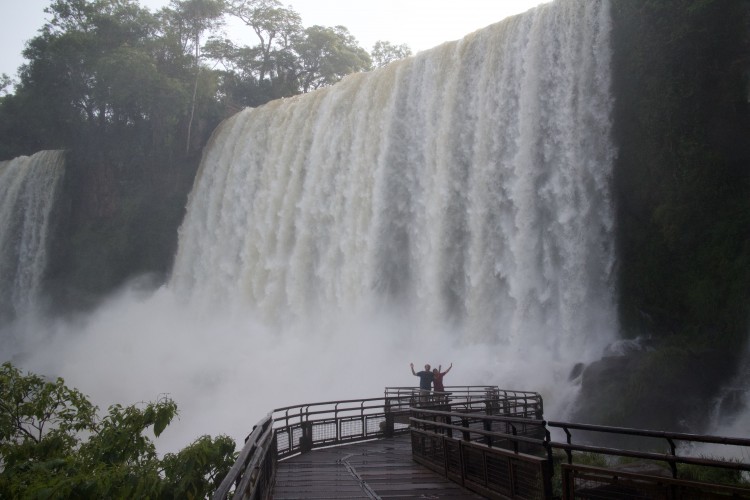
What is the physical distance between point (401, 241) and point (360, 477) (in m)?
19.2

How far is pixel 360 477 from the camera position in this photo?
9062 millimetres

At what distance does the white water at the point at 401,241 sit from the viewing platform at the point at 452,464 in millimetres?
8086

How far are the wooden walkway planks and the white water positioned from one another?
9.18 m

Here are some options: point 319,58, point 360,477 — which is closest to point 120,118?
point 319,58

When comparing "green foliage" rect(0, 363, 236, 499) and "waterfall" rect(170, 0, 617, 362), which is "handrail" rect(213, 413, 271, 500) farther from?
"waterfall" rect(170, 0, 617, 362)

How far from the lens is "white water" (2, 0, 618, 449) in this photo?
71.9 ft

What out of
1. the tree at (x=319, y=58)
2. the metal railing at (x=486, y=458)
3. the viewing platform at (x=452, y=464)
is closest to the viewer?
the viewing platform at (x=452, y=464)

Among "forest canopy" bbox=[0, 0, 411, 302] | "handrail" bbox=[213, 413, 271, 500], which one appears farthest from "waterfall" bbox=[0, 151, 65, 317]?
"handrail" bbox=[213, 413, 271, 500]

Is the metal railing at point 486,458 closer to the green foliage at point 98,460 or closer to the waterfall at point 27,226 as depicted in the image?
the green foliage at point 98,460

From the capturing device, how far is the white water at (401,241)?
21.9 metres

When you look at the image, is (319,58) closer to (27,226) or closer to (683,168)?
(27,226)

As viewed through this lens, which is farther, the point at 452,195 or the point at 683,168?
the point at 452,195

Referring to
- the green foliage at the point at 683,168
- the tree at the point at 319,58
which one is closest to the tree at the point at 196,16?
the tree at the point at 319,58

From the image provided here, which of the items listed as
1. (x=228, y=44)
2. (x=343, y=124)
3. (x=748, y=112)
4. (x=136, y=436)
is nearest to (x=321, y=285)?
(x=343, y=124)
